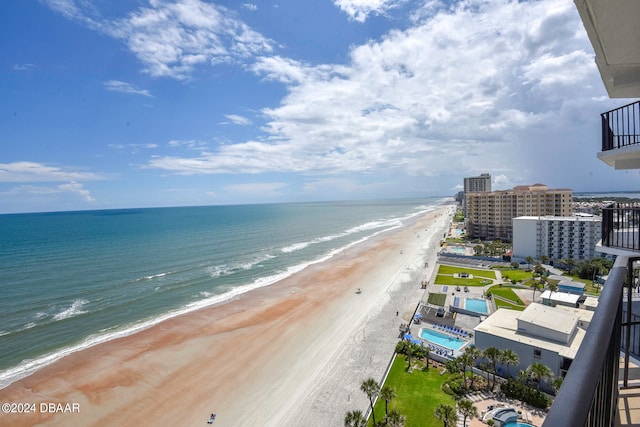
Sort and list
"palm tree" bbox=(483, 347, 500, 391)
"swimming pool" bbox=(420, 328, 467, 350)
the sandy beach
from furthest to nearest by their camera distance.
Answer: "swimming pool" bbox=(420, 328, 467, 350), "palm tree" bbox=(483, 347, 500, 391), the sandy beach

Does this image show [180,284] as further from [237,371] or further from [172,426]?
[172,426]

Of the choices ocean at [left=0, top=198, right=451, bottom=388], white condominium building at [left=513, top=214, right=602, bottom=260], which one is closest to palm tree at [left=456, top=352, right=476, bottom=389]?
ocean at [left=0, top=198, right=451, bottom=388]

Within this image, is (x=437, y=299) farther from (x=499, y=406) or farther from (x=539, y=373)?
(x=499, y=406)

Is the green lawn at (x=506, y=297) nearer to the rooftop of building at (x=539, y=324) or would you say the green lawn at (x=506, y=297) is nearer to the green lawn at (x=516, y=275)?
the green lawn at (x=516, y=275)

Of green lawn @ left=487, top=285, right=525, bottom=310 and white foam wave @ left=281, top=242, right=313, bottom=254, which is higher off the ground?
white foam wave @ left=281, top=242, right=313, bottom=254

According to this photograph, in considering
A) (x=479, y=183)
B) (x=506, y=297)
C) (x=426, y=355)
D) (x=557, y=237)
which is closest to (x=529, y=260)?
(x=557, y=237)

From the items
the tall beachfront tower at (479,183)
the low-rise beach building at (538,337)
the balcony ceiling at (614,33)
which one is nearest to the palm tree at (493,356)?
the low-rise beach building at (538,337)

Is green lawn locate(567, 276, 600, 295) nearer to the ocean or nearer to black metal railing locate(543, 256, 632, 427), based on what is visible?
the ocean
